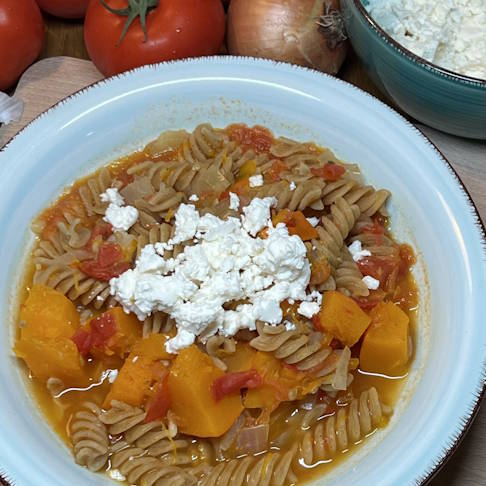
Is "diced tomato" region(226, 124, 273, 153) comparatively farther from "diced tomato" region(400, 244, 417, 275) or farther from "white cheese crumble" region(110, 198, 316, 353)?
"diced tomato" region(400, 244, 417, 275)

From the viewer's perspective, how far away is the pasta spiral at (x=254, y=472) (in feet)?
10.0

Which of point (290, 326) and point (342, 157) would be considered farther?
point (342, 157)

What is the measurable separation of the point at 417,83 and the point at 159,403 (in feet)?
6.61

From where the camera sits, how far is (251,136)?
3930 millimetres

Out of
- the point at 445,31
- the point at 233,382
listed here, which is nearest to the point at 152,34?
the point at 445,31

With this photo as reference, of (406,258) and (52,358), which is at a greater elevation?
(406,258)

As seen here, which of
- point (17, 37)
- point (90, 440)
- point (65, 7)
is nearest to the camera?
point (90, 440)

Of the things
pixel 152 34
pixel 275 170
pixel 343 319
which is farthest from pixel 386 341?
pixel 152 34

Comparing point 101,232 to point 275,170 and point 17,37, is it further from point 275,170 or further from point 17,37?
point 17,37

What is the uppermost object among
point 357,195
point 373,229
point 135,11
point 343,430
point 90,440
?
point 135,11

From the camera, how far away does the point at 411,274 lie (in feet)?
11.7

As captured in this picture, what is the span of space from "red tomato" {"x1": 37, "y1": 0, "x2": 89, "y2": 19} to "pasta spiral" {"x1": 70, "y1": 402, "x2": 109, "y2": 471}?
102 inches

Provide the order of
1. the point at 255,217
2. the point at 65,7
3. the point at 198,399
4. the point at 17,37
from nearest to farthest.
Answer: the point at 198,399
the point at 255,217
the point at 17,37
the point at 65,7

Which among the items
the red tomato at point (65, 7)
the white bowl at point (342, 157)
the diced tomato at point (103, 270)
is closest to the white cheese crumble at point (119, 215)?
the diced tomato at point (103, 270)
